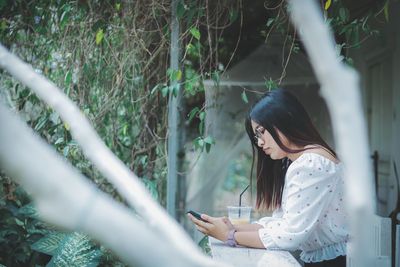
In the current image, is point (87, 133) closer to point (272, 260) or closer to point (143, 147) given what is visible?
point (272, 260)

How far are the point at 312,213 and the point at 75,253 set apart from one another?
1527 millimetres

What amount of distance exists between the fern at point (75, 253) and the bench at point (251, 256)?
109 centimetres

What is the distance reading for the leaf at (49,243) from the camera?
12.2ft

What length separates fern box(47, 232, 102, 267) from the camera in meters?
3.44

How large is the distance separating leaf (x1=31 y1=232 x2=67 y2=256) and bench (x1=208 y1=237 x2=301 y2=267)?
1.39 metres

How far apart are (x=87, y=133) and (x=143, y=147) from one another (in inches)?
136

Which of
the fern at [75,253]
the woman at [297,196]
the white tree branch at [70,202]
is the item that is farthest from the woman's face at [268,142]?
the white tree branch at [70,202]

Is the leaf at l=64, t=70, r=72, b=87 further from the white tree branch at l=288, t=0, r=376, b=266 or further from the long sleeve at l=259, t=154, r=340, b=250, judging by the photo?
the white tree branch at l=288, t=0, r=376, b=266

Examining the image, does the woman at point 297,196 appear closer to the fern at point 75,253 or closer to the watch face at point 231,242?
the watch face at point 231,242

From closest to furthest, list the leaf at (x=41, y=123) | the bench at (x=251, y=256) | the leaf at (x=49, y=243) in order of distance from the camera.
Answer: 1. the bench at (x=251, y=256)
2. the leaf at (x=49, y=243)
3. the leaf at (x=41, y=123)

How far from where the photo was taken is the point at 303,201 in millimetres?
2502

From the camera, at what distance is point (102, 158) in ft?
3.90

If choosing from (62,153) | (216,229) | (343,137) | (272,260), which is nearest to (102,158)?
(343,137)

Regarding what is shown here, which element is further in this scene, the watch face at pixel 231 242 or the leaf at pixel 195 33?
the leaf at pixel 195 33
